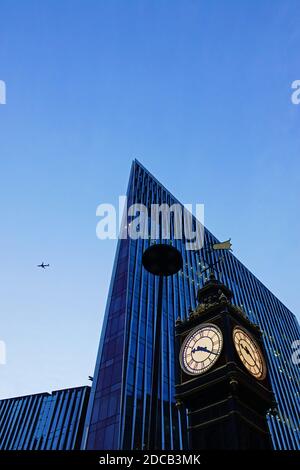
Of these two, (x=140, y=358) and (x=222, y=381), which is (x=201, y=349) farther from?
(x=140, y=358)

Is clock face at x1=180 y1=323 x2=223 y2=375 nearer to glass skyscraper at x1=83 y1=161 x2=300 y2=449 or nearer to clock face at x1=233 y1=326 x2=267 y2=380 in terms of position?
clock face at x1=233 y1=326 x2=267 y2=380

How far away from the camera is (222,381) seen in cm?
1105

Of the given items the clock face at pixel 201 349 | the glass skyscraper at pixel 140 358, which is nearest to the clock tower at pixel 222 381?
the clock face at pixel 201 349

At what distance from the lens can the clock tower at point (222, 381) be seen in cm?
1071

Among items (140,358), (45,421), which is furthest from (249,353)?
(45,421)

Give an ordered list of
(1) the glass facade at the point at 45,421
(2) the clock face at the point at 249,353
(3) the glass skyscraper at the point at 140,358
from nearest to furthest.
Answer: (2) the clock face at the point at 249,353 < (3) the glass skyscraper at the point at 140,358 < (1) the glass facade at the point at 45,421

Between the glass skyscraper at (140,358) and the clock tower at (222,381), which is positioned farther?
the glass skyscraper at (140,358)

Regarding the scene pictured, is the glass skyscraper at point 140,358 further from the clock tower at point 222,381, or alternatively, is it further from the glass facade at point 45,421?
the glass facade at point 45,421

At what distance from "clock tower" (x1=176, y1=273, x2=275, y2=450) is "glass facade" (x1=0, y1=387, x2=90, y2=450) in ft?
264

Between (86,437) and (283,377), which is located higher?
(283,377)
